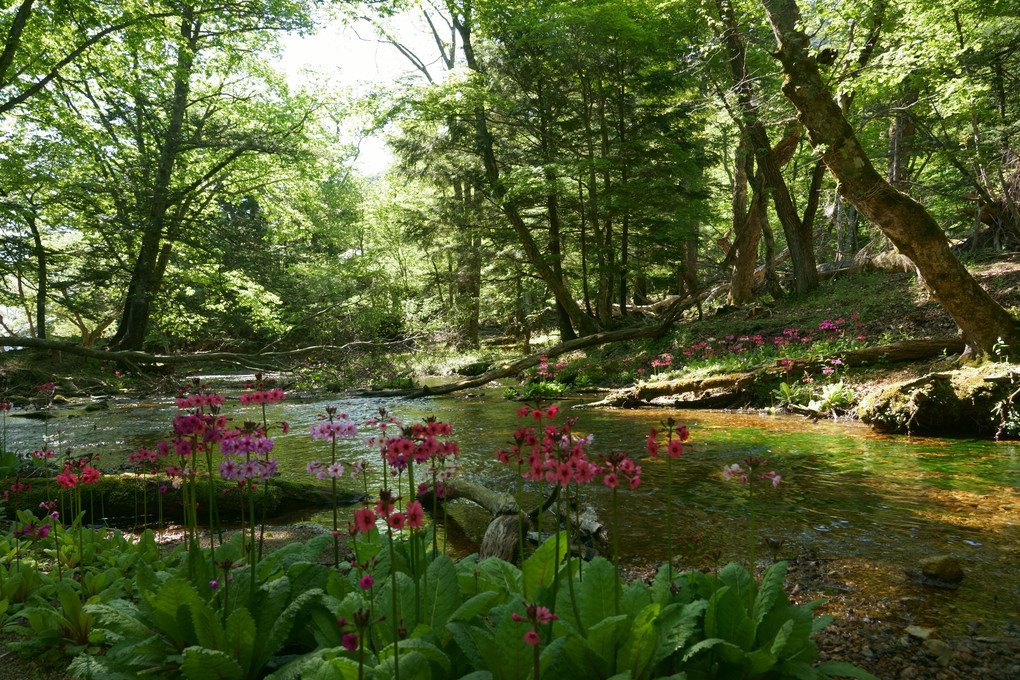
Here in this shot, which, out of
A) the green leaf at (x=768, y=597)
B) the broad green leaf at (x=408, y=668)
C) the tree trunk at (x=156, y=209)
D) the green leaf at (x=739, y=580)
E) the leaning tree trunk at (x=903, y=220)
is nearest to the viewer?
the broad green leaf at (x=408, y=668)

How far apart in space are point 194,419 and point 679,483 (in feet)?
15.1

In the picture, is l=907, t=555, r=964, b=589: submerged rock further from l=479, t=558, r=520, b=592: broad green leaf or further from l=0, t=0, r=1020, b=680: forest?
l=479, t=558, r=520, b=592: broad green leaf

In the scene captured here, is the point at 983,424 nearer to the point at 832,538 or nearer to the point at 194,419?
the point at 832,538

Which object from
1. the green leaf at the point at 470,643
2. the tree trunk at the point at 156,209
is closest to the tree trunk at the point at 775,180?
the tree trunk at the point at 156,209

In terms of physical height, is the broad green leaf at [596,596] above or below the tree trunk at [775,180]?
below

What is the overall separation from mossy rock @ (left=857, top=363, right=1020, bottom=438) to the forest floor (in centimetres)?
115

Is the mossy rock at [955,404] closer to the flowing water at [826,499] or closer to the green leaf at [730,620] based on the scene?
the flowing water at [826,499]

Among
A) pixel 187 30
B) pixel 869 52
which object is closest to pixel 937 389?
pixel 869 52

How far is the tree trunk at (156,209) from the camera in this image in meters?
11.7

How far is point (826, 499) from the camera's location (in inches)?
186

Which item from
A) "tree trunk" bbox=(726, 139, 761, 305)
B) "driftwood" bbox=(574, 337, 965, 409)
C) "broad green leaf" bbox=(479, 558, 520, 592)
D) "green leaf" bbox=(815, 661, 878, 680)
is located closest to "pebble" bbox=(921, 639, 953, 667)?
"green leaf" bbox=(815, 661, 878, 680)

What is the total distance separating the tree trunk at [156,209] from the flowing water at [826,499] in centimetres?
518

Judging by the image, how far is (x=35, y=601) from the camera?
2.82 metres

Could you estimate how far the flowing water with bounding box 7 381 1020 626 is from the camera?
319 cm
